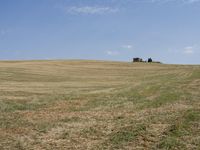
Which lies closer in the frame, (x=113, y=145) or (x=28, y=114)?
(x=113, y=145)

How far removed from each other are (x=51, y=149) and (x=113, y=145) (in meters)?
2.06

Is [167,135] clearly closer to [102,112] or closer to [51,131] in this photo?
[51,131]

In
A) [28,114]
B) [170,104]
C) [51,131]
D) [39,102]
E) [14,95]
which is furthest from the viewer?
[14,95]

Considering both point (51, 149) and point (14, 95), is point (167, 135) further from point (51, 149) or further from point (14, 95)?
point (14, 95)

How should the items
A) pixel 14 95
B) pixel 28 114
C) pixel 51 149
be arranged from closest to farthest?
pixel 51 149
pixel 28 114
pixel 14 95

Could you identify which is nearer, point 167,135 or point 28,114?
point 167,135

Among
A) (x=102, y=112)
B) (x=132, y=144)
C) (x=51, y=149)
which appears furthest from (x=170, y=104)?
(x=51, y=149)

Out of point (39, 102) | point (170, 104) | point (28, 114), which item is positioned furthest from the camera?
point (39, 102)

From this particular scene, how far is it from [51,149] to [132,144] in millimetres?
2702

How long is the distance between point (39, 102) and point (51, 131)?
9.35 metres

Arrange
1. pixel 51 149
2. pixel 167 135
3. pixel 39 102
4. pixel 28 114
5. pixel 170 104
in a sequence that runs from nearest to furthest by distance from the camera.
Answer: pixel 51 149, pixel 167 135, pixel 28 114, pixel 170 104, pixel 39 102

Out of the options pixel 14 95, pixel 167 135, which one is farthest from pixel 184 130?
pixel 14 95

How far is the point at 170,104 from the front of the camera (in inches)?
949

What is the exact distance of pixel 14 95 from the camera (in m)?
29.6
